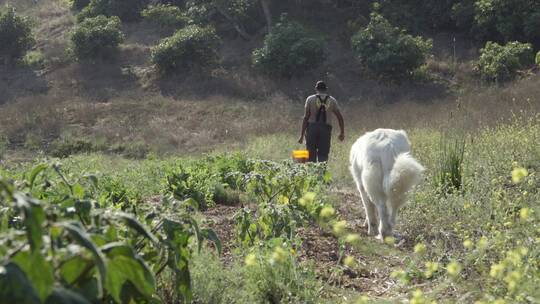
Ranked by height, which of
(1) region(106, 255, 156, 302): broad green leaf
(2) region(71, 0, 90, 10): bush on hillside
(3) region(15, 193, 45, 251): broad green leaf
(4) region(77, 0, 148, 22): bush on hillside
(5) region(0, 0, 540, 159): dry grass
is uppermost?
(2) region(71, 0, 90, 10): bush on hillside

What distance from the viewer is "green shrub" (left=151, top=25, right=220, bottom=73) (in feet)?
85.0

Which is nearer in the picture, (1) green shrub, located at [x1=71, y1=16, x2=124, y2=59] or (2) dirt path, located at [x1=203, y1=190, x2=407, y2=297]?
(2) dirt path, located at [x1=203, y1=190, x2=407, y2=297]

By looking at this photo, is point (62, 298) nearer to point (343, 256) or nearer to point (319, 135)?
point (343, 256)

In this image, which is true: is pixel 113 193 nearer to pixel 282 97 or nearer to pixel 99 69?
pixel 282 97

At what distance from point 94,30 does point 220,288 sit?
2468 centimetres

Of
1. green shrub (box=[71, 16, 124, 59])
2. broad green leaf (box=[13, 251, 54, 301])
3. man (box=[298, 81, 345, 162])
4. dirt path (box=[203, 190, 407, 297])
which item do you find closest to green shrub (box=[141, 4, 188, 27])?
green shrub (box=[71, 16, 124, 59])

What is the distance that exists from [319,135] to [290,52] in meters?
14.6

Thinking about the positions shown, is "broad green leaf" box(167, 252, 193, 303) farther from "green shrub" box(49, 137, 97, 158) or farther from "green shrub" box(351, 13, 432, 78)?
"green shrub" box(351, 13, 432, 78)

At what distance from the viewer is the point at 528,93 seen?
60.6ft

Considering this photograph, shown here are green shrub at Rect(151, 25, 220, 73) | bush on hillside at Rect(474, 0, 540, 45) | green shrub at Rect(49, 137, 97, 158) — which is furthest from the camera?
green shrub at Rect(151, 25, 220, 73)

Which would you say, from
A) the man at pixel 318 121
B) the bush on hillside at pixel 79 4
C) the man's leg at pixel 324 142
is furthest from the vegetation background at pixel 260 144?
the man at pixel 318 121

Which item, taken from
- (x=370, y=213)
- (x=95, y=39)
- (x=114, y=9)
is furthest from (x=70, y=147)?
(x=114, y=9)

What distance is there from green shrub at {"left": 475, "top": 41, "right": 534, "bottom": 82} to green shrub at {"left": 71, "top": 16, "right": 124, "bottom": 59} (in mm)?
14063

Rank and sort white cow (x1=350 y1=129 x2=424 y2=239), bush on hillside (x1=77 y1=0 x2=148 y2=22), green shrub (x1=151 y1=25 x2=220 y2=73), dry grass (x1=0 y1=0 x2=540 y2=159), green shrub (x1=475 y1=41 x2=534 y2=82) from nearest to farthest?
white cow (x1=350 y1=129 x2=424 y2=239)
dry grass (x1=0 y1=0 x2=540 y2=159)
green shrub (x1=475 y1=41 x2=534 y2=82)
green shrub (x1=151 y1=25 x2=220 y2=73)
bush on hillside (x1=77 y1=0 x2=148 y2=22)
